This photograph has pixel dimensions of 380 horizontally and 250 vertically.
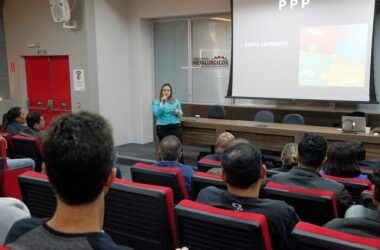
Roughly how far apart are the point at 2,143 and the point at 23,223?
2775 mm

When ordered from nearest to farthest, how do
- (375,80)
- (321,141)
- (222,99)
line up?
(321,141) < (375,80) < (222,99)

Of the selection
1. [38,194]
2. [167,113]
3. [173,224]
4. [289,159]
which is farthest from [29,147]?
[289,159]

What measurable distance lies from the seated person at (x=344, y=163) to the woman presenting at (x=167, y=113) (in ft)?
10.4

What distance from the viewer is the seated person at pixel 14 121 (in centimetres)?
468

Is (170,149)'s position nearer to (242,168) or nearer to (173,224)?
(173,224)

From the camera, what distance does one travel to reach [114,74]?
704 centimetres

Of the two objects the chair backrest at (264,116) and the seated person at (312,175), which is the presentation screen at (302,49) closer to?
the chair backrest at (264,116)

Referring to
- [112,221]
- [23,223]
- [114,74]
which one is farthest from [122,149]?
[23,223]

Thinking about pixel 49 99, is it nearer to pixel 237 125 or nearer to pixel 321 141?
pixel 237 125

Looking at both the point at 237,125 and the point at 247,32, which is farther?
the point at 247,32

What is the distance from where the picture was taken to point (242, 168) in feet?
6.01

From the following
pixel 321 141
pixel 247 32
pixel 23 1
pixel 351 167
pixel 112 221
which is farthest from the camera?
pixel 23 1

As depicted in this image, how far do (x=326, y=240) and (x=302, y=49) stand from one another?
4.76 metres

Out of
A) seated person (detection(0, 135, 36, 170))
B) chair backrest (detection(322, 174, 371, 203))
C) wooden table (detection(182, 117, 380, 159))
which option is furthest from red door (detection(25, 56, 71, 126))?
chair backrest (detection(322, 174, 371, 203))
